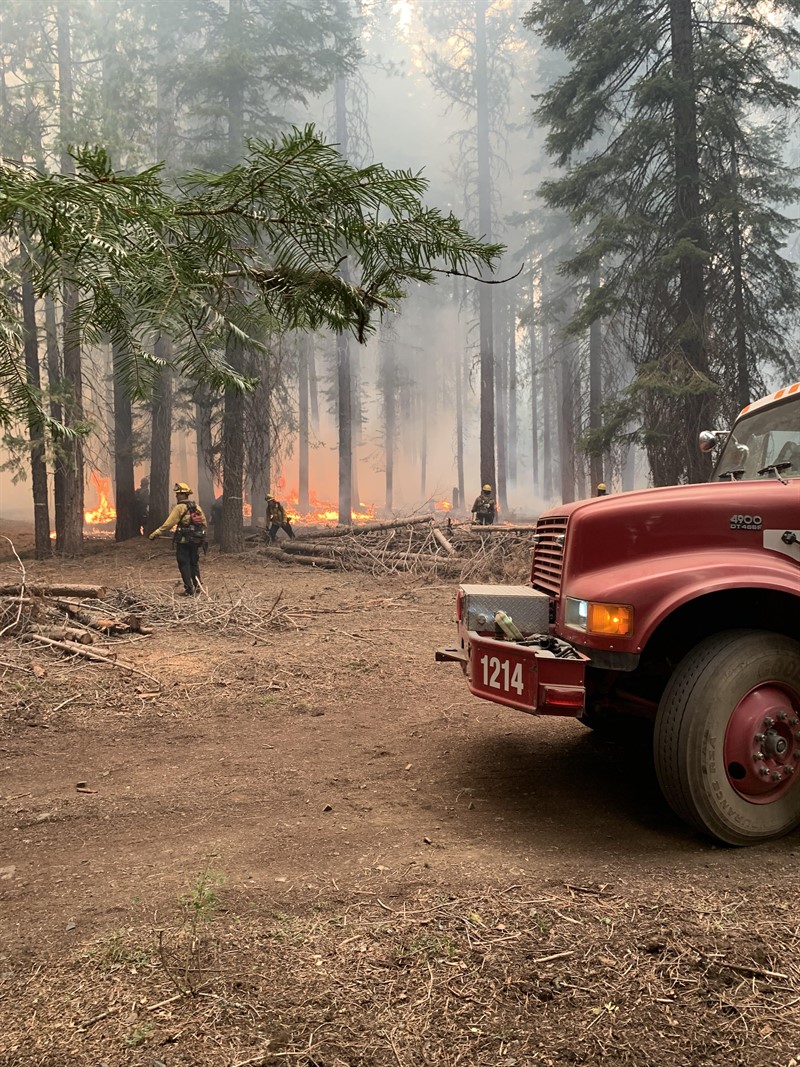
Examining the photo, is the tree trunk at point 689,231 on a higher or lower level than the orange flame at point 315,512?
higher

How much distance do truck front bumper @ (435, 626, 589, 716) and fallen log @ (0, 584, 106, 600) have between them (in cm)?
704

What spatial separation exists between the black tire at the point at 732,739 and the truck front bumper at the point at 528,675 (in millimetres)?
502

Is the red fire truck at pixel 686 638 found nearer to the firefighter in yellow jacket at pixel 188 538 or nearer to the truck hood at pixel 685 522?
the truck hood at pixel 685 522

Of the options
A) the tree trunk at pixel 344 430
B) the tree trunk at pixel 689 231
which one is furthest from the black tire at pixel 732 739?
the tree trunk at pixel 344 430

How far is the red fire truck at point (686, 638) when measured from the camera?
335 centimetres

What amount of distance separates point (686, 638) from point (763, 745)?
2.18 feet

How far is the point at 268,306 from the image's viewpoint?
8.05 ft

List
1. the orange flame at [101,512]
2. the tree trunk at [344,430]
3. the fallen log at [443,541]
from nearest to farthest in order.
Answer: the fallen log at [443,541] < the tree trunk at [344,430] < the orange flame at [101,512]

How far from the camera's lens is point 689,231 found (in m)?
13.8

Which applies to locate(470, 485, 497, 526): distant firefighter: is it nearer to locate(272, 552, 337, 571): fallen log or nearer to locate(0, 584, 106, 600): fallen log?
locate(272, 552, 337, 571): fallen log

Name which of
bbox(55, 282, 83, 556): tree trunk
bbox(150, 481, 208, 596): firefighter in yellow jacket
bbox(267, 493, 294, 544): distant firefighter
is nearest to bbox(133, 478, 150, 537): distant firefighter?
bbox(55, 282, 83, 556): tree trunk

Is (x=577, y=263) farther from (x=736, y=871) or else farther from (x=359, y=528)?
(x=736, y=871)

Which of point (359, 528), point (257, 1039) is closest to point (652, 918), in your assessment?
point (257, 1039)

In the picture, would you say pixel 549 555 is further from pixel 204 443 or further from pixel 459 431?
pixel 459 431
